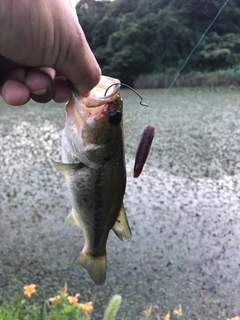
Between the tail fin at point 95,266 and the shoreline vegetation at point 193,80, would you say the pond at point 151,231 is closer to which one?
the tail fin at point 95,266

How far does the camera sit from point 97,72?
1.38 m

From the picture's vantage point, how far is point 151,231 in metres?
5.36

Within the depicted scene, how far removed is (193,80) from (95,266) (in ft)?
69.2

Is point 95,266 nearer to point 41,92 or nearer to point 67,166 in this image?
point 67,166

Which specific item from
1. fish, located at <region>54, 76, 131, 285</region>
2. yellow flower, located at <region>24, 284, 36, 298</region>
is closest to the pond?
yellow flower, located at <region>24, 284, 36, 298</region>

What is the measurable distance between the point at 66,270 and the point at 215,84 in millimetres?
18535

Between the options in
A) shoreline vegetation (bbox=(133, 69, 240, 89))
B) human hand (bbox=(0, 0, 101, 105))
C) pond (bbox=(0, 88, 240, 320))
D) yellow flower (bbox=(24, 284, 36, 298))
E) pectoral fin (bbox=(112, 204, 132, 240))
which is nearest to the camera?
human hand (bbox=(0, 0, 101, 105))

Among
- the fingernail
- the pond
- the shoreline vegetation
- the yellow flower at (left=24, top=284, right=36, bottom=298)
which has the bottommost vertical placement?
the shoreline vegetation

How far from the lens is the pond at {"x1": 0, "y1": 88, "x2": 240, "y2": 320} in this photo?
409 cm

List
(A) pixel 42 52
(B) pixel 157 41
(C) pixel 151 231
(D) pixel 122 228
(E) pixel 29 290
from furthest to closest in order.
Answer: (B) pixel 157 41
(C) pixel 151 231
(E) pixel 29 290
(D) pixel 122 228
(A) pixel 42 52

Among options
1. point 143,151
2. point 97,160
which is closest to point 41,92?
point 97,160

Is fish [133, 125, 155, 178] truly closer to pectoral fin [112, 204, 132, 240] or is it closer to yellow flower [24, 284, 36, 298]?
pectoral fin [112, 204, 132, 240]

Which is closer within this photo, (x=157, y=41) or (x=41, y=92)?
(x=41, y=92)

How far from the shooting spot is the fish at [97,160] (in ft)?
4.58
